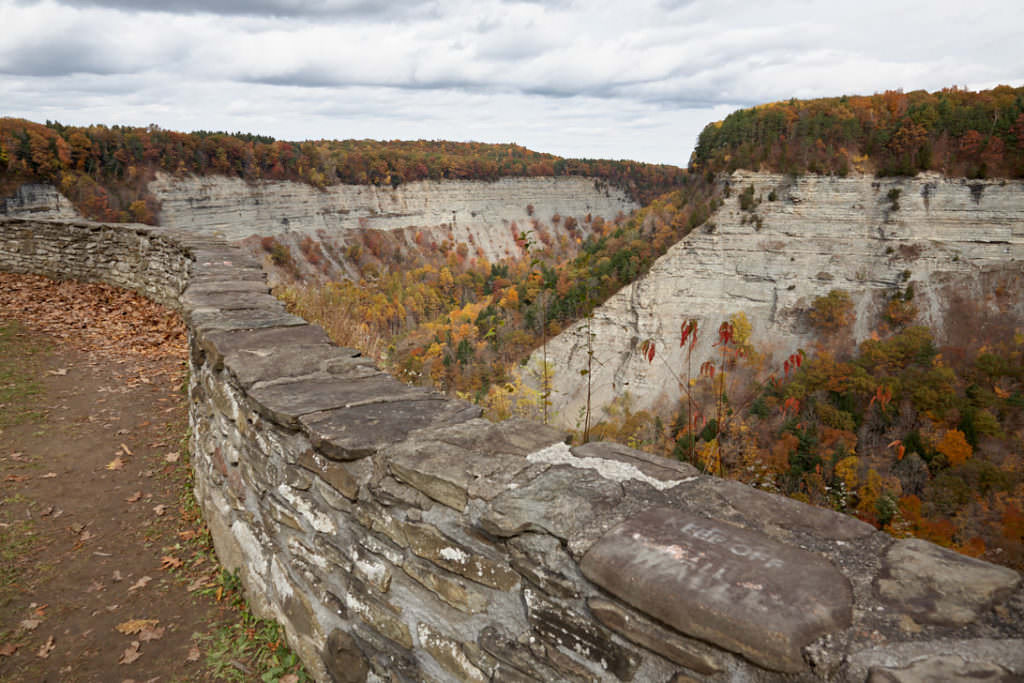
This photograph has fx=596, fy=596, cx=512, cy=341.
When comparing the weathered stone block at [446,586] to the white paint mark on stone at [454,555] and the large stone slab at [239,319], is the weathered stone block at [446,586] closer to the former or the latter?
the white paint mark on stone at [454,555]

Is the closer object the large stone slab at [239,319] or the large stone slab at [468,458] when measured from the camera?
the large stone slab at [468,458]

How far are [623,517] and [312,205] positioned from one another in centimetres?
5074

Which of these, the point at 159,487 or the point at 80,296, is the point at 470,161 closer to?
the point at 80,296

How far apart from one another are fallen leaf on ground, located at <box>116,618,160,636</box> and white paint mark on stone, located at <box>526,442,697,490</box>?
231 centimetres

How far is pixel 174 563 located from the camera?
11.1 feet

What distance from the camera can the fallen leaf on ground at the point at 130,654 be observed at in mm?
2709

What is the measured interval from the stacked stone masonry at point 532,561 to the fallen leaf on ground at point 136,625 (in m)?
0.44

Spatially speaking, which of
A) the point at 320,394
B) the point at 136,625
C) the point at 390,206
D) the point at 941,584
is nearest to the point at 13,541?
the point at 136,625

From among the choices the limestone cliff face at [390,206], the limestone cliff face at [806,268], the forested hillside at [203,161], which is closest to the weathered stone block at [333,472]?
the forested hillside at [203,161]

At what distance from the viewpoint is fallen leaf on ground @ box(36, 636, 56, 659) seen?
2713mm

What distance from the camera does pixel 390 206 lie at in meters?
55.7

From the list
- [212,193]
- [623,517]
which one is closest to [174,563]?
[623,517]

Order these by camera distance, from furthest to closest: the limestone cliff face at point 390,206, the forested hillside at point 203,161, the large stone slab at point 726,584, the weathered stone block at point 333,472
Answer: the limestone cliff face at point 390,206
the forested hillside at point 203,161
the weathered stone block at point 333,472
the large stone slab at point 726,584

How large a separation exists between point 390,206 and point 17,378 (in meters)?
51.8
